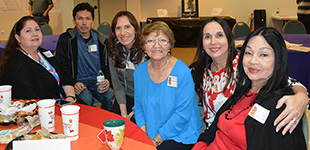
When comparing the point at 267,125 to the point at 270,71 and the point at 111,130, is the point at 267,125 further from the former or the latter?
the point at 111,130

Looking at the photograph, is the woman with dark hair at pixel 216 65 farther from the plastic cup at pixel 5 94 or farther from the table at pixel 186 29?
the table at pixel 186 29

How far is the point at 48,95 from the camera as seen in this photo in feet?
8.06

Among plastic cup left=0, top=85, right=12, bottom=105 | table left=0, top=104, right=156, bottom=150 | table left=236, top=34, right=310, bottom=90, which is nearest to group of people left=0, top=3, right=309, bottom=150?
table left=0, top=104, right=156, bottom=150

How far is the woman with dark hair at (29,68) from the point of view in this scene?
230 cm

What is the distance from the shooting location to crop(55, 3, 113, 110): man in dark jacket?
328 cm

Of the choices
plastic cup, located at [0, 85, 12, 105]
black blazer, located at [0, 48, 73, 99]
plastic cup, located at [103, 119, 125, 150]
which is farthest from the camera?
black blazer, located at [0, 48, 73, 99]

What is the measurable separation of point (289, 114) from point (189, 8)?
26.5 feet

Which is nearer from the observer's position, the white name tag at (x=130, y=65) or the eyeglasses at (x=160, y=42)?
the eyeglasses at (x=160, y=42)

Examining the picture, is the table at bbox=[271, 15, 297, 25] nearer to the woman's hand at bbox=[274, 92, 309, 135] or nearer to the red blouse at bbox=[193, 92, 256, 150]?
the red blouse at bbox=[193, 92, 256, 150]

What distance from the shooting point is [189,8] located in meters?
8.97

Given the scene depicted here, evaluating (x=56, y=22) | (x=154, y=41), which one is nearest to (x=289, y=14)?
(x=56, y=22)

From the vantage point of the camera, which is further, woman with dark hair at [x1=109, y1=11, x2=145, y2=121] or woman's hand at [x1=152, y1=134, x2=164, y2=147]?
woman with dark hair at [x1=109, y1=11, x2=145, y2=121]

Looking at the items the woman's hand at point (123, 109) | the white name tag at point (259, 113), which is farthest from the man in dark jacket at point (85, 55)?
the white name tag at point (259, 113)

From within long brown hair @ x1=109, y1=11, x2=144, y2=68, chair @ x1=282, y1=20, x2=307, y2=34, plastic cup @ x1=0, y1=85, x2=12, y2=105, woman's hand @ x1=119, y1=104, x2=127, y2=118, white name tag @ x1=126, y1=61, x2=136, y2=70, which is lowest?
woman's hand @ x1=119, y1=104, x2=127, y2=118
